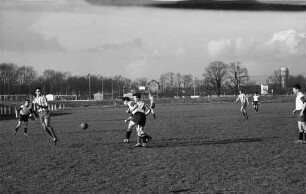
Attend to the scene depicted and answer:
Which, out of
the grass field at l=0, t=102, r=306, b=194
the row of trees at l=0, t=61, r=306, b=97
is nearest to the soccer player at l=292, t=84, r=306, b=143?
the grass field at l=0, t=102, r=306, b=194

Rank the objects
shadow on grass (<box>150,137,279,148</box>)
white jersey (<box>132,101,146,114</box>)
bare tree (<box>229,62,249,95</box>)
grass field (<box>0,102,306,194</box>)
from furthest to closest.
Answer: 1. bare tree (<box>229,62,249,95</box>)
2. shadow on grass (<box>150,137,279,148</box>)
3. white jersey (<box>132,101,146,114</box>)
4. grass field (<box>0,102,306,194</box>)

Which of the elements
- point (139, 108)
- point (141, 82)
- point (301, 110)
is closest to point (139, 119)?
point (139, 108)

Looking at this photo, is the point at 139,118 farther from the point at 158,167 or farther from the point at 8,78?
the point at 8,78

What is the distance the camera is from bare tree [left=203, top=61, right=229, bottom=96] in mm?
110050

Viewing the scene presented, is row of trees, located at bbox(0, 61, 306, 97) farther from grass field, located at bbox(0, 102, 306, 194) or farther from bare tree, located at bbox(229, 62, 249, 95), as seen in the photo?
grass field, located at bbox(0, 102, 306, 194)

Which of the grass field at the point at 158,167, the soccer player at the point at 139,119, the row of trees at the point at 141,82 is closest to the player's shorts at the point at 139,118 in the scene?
the soccer player at the point at 139,119

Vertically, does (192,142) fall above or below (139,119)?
below

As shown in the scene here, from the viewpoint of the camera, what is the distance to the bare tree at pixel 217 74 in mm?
110050

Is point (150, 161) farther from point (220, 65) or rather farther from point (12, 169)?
A: point (220, 65)

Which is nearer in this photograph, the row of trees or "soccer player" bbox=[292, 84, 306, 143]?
"soccer player" bbox=[292, 84, 306, 143]

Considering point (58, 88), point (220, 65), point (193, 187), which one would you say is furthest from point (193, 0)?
point (58, 88)

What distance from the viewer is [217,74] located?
363ft

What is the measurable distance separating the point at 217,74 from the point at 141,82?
4805 cm

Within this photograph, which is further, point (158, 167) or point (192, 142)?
point (192, 142)
